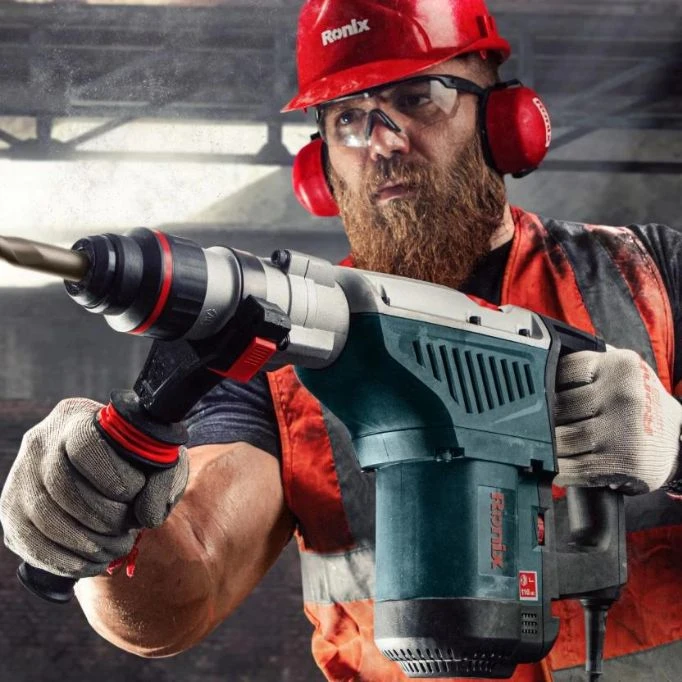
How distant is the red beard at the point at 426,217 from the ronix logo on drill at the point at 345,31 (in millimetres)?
187

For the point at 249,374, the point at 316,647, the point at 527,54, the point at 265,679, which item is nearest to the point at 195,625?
the point at 316,647

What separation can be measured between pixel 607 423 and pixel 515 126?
53 cm

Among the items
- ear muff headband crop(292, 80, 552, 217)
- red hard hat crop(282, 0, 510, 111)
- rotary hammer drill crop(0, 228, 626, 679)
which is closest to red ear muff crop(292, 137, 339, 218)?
ear muff headband crop(292, 80, 552, 217)

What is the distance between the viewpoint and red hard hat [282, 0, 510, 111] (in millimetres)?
1579

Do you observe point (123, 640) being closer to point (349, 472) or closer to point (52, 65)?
point (349, 472)

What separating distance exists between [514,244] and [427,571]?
752 millimetres

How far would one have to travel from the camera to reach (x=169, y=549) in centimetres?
145

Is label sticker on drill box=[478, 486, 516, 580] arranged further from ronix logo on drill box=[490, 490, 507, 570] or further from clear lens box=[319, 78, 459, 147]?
clear lens box=[319, 78, 459, 147]

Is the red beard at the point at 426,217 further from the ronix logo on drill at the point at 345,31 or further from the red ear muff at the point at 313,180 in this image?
the ronix logo on drill at the point at 345,31

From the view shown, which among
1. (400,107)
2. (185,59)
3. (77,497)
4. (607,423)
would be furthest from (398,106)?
(185,59)

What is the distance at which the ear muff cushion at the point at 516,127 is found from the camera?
159 centimetres

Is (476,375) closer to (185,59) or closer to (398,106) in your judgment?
(398,106)

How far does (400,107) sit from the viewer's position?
5.33 ft

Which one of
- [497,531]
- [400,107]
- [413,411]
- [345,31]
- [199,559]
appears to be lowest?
[199,559]
